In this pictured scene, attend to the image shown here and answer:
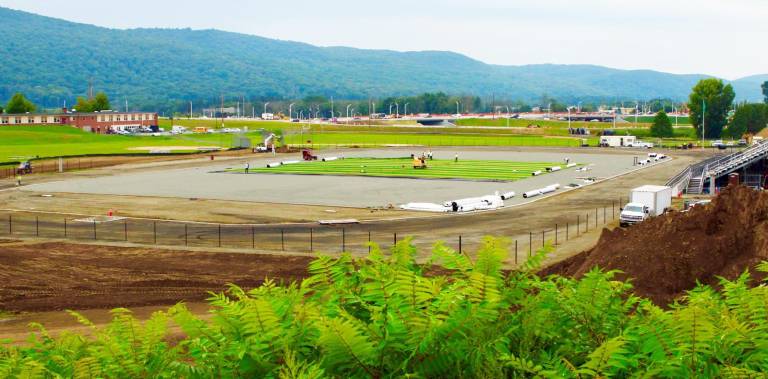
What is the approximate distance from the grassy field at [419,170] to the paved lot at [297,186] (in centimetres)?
417

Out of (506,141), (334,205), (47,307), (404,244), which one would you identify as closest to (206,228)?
(334,205)

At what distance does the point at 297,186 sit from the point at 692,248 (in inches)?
2323

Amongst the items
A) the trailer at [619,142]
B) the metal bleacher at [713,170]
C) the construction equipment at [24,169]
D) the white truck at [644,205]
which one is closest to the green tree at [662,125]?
the trailer at [619,142]

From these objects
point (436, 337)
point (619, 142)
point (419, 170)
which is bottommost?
point (419, 170)

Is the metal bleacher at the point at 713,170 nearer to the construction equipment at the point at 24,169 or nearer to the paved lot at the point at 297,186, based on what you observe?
the paved lot at the point at 297,186

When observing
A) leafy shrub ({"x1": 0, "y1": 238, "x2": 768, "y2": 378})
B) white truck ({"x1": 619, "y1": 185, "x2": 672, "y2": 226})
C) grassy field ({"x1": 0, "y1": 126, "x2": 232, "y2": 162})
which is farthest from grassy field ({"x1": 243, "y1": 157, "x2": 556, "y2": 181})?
leafy shrub ({"x1": 0, "y1": 238, "x2": 768, "y2": 378})

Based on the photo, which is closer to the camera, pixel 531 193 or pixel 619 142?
pixel 531 193

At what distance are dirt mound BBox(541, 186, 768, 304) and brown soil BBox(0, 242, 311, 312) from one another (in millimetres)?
13881

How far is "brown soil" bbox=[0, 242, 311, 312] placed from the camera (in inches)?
1379

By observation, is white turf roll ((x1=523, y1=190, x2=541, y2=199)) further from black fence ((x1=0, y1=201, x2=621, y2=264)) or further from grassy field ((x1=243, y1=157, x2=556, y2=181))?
grassy field ((x1=243, y1=157, x2=556, y2=181))

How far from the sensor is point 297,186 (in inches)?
3376

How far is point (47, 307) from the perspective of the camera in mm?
33719

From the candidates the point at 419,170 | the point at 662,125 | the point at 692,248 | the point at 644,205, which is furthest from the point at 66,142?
the point at 692,248

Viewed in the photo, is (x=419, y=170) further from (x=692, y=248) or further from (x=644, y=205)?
(x=692, y=248)
